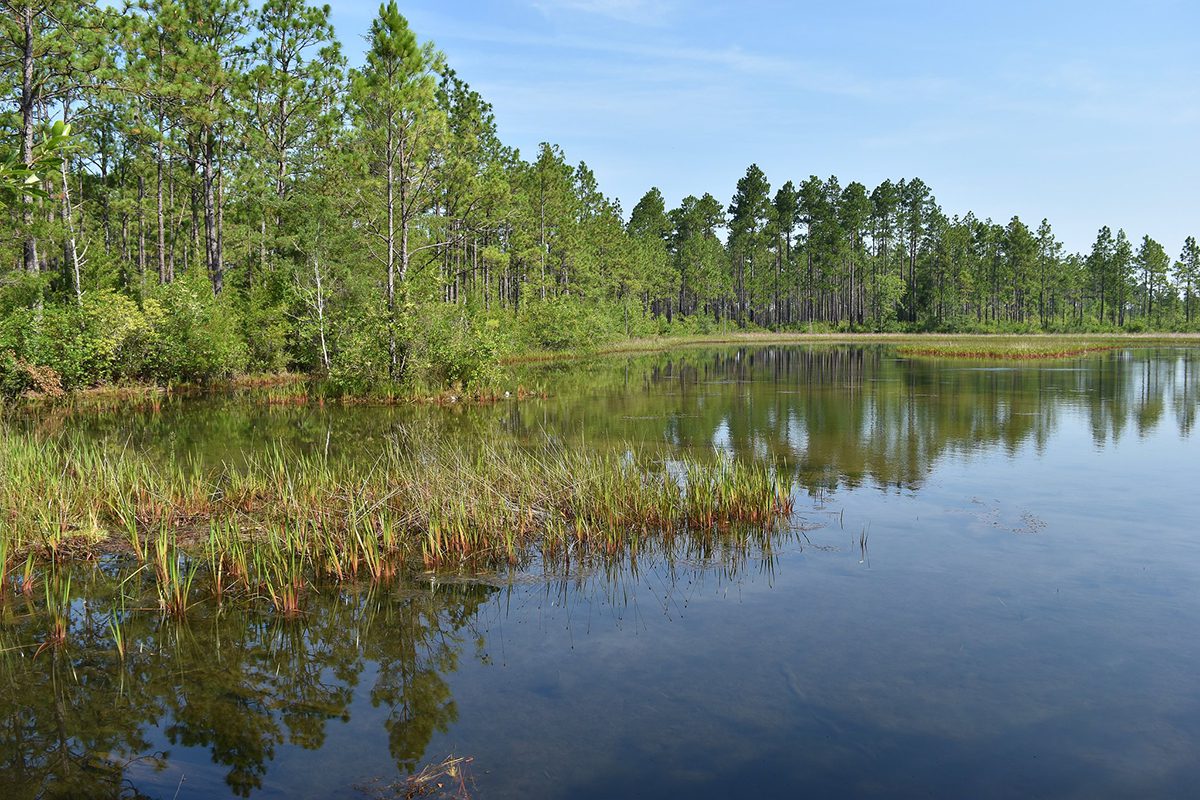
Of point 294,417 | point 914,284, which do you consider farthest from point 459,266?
point 914,284

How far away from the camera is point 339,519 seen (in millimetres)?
9250

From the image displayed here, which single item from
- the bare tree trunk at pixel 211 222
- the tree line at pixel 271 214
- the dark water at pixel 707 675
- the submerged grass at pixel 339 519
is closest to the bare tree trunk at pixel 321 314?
the tree line at pixel 271 214

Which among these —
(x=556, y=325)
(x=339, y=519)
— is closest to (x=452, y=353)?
(x=339, y=519)

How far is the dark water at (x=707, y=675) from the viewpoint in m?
5.00

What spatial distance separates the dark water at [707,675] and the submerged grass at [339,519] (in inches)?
18.6

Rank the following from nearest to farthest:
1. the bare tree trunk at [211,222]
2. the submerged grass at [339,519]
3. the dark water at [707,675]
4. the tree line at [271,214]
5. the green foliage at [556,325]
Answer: the dark water at [707,675] < the submerged grass at [339,519] < the tree line at [271,214] < the bare tree trunk at [211,222] < the green foliage at [556,325]

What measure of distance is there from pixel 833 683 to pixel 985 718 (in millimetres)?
1095

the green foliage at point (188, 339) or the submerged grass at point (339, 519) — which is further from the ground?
the green foliage at point (188, 339)

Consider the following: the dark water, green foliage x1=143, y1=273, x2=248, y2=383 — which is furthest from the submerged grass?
green foliage x1=143, y1=273, x2=248, y2=383

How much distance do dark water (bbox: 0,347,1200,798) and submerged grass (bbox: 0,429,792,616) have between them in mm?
473

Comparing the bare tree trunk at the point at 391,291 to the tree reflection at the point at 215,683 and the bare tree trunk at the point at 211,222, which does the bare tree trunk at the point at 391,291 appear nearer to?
the bare tree trunk at the point at 211,222

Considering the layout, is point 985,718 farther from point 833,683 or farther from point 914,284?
point 914,284

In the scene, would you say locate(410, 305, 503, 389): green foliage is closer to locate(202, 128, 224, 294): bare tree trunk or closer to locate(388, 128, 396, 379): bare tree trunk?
locate(388, 128, 396, 379): bare tree trunk

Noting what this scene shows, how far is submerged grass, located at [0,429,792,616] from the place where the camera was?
26.5 feet
